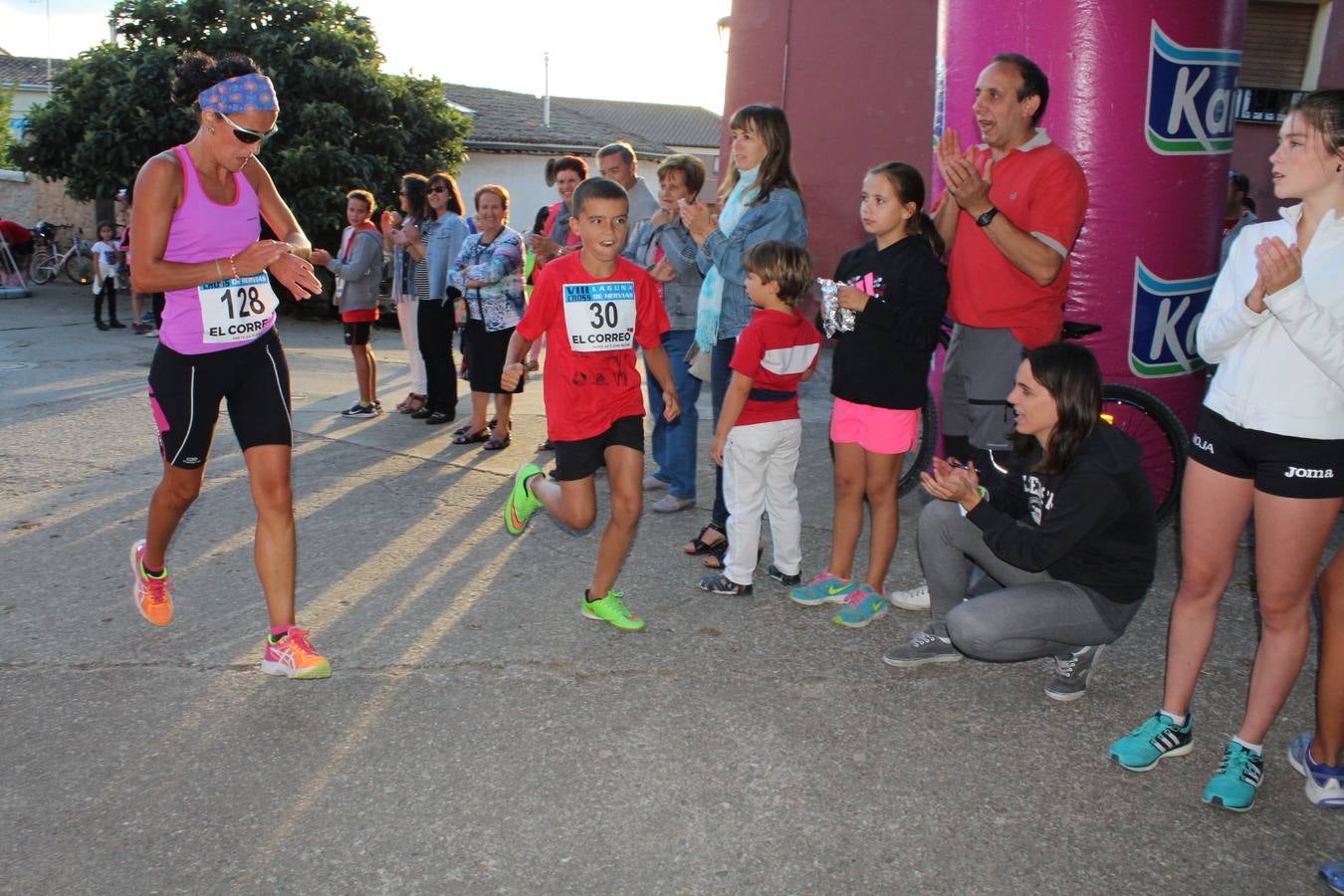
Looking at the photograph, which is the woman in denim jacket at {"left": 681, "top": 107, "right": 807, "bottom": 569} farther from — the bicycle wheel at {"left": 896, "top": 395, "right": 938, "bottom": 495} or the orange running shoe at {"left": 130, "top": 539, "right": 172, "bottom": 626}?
the orange running shoe at {"left": 130, "top": 539, "right": 172, "bottom": 626}

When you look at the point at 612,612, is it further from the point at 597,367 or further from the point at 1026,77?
the point at 1026,77

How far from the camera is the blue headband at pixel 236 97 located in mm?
3654

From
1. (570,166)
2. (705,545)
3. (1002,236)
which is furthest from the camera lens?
(570,166)

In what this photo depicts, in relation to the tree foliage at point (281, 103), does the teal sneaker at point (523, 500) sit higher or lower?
lower

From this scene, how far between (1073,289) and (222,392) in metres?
4.29

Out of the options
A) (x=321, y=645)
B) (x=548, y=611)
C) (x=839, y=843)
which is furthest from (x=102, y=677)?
(x=839, y=843)

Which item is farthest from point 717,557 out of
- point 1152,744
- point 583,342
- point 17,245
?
point 17,245

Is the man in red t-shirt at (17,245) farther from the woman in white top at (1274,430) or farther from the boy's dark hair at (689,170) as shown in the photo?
the woman in white top at (1274,430)

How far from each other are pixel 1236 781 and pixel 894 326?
6.57ft

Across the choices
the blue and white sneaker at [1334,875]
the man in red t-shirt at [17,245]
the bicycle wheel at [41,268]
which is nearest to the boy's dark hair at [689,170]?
the blue and white sneaker at [1334,875]

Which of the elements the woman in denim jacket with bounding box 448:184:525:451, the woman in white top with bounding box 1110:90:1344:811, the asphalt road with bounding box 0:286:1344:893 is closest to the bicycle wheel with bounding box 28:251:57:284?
the woman in denim jacket with bounding box 448:184:525:451

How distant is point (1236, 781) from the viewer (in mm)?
3137

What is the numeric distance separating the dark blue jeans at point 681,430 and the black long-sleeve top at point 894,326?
5.46 ft

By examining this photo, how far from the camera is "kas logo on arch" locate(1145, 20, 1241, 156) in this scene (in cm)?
548
